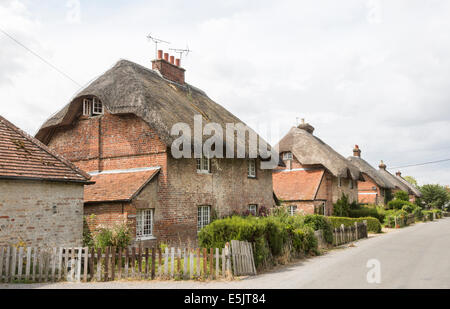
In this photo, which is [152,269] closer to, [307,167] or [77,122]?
[77,122]

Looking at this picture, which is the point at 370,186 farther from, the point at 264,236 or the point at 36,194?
the point at 36,194

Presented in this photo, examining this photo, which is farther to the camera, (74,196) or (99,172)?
(99,172)

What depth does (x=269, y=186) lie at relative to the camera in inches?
917

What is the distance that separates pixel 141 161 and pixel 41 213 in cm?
490

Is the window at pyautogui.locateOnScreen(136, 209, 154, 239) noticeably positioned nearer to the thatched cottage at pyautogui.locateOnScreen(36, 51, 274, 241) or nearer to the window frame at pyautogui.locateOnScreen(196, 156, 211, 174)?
the thatched cottage at pyautogui.locateOnScreen(36, 51, 274, 241)

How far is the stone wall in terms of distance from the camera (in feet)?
36.9

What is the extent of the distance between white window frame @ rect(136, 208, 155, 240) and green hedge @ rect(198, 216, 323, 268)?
12.4 ft

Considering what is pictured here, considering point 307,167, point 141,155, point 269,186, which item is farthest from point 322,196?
point 141,155

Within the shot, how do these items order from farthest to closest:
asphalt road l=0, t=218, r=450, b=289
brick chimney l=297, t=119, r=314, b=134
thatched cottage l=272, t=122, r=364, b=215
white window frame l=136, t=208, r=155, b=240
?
brick chimney l=297, t=119, r=314, b=134 < thatched cottage l=272, t=122, r=364, b=215 < white window frame l=136, t=208, r=155, b=240 < asphalt road l=0, t=218, r=450, b=289

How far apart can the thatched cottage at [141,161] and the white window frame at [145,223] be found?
0.04 meters

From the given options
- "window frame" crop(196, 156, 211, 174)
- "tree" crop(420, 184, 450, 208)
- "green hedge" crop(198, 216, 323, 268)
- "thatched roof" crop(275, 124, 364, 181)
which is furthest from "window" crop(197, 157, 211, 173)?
"tree" crop(420, 184, 450, 208)

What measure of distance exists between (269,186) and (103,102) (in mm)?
10997

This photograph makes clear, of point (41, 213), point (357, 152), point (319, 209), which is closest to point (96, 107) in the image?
point (41, 213)

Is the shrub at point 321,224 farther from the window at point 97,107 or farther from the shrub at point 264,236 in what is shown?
the window at point 97,107
